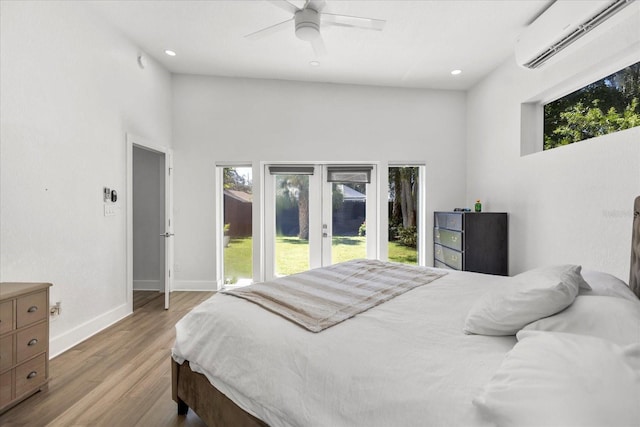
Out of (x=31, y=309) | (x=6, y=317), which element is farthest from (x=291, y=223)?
(x=6, y=317)

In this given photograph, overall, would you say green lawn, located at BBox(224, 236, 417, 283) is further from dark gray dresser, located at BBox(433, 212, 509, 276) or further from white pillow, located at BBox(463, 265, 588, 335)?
white pillow, located at BBox(463, 265, 588, 335)

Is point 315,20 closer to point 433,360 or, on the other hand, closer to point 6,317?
point 433,360

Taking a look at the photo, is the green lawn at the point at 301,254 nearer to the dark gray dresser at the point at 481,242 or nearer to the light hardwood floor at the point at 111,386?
the dark gray dresser at the point at 481,242

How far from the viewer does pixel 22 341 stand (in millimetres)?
1851

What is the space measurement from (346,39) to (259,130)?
1735mm

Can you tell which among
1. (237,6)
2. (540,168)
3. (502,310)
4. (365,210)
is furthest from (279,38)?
(502,310)

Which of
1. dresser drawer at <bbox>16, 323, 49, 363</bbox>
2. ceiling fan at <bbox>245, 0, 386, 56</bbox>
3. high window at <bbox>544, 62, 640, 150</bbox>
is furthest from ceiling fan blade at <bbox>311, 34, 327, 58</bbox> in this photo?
dresser drawer at <bbox>16, 323, 49, 363</bbox>

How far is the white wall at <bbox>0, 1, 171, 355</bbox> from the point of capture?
2129 millimetres

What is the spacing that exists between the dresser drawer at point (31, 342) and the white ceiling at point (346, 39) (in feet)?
8.87

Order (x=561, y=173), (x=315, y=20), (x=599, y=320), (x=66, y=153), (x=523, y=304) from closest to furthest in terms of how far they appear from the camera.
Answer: (x=599, y=320), (x=523, y=304), (x=315, y=20), (x=66, y=153), (x=561, y=173)

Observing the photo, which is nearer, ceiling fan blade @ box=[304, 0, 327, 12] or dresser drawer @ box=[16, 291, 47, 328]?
dresser drawer @ box=[16, 291, 47, 328]

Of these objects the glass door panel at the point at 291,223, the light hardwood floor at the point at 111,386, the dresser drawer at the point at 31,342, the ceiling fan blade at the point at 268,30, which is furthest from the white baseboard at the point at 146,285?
the ceiling fan blade at the point at 268,30

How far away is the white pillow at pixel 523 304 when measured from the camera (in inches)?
42.6

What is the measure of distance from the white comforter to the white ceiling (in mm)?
2559
